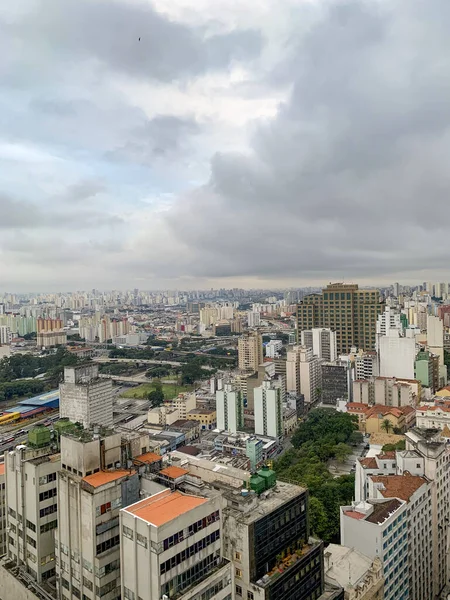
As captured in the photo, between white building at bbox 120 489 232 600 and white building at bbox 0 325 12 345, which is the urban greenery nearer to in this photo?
white building at bbox 120 489 232 600

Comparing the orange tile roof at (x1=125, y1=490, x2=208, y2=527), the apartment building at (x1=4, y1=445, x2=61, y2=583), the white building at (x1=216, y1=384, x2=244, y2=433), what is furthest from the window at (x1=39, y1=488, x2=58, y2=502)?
the white building at (x1=216, y1=384, x2=244, y2=433)

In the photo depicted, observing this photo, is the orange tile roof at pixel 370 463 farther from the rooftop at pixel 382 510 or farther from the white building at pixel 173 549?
the white building at pixel 173 549

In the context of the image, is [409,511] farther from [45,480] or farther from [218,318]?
[218,318]

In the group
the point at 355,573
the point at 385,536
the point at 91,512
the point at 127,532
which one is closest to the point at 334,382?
the point at 385,536

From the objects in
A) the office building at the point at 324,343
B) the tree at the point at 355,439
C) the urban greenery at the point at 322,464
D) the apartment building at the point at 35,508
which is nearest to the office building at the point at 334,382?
the urban greenery at the point at 322,464

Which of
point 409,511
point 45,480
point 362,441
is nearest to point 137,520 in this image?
point 45,480
